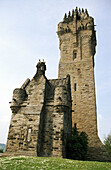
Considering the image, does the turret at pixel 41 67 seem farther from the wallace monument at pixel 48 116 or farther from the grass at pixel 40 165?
the grass at pixel 40 165

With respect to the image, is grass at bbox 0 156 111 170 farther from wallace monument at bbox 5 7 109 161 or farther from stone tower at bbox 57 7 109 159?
stone tower at bbox 57 7 109 159

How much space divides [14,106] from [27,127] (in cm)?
277

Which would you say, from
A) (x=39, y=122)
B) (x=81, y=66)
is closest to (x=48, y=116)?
(x=39, y=122)

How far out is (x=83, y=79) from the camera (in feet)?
88.5

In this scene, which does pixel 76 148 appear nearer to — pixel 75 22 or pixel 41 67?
pixel 41 67

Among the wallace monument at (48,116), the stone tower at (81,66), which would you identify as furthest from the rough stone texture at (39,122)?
the stone tower at (81,66)

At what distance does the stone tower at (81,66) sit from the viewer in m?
23.8

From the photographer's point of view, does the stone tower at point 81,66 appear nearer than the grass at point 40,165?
No

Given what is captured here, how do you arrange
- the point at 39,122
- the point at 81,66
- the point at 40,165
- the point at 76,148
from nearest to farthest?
the point at 40,165 → the point at 39,122 → the point at 76,148 → the point at 81,66

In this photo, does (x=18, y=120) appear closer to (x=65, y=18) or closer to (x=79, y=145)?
(x=79, y=145)

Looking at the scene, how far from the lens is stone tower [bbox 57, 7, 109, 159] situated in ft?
78.1

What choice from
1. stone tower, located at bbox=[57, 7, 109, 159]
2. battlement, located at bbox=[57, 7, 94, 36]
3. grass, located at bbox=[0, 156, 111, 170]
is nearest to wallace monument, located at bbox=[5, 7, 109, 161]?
stone tower, located at bbox=[57, 7, 109, 159]

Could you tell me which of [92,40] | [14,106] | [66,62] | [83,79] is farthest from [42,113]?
[92,40]

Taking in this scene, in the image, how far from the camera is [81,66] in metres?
28.1
